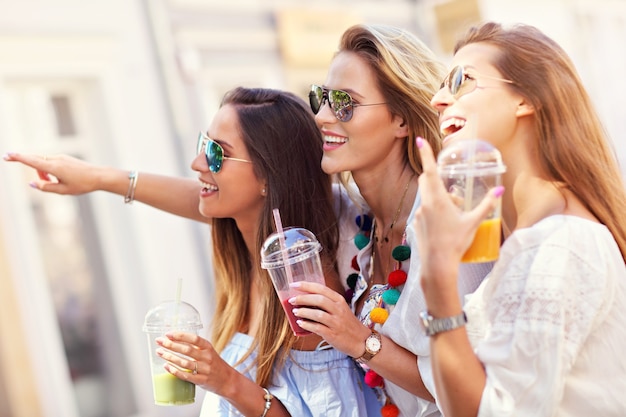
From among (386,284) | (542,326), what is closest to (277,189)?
(386,284)

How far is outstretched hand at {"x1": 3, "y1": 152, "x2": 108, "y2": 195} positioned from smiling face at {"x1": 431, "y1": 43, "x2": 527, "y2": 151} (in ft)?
5.71

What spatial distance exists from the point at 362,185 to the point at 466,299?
2.51 ft

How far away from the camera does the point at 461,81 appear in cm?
238

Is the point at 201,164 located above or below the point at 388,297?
above

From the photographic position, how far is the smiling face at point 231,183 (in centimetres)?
329

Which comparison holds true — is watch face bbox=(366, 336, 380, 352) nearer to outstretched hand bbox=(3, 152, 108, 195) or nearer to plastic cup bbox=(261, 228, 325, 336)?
plastic cup bbox=(261, 228, 325, 336)

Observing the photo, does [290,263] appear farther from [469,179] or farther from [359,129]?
[469,179]

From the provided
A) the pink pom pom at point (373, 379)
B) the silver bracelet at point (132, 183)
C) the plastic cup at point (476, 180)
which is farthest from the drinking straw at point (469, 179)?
the silver bracelet at point (132, 183)

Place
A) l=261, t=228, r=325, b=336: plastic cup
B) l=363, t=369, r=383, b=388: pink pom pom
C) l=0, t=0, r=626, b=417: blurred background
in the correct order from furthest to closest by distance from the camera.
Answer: l=0, t=0, r=626, b=417: blurred background
l=363, t=369, r=383, b=388: pink pom pom
l=261, t=228, r=325, b=336: plastic cup

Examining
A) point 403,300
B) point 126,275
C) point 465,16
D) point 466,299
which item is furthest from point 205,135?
point 465,16

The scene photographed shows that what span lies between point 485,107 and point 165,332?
4.47ft

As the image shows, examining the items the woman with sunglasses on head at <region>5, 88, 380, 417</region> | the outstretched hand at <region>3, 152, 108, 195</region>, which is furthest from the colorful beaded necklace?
the outstretched hand at <region>3, 152, 108, 195</region>

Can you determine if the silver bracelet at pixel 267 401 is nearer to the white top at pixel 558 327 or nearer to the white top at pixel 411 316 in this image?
the white top at pixel 411 316

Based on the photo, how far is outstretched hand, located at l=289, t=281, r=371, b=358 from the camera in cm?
250
